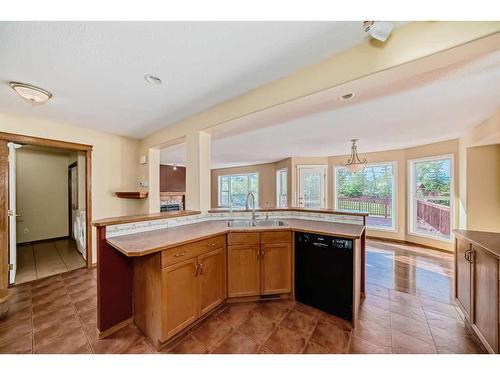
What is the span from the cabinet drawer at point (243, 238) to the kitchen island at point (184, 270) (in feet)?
0.03

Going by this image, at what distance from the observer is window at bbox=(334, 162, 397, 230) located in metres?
4.87

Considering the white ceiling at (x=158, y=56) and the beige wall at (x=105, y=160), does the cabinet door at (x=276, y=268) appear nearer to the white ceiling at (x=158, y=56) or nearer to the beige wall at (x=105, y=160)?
the white ceiling at (x=158, y=56)

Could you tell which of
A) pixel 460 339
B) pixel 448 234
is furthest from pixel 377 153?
pixel 460 339

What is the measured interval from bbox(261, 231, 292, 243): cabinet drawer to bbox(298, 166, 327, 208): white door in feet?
12.8

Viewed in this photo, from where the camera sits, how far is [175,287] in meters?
1.54

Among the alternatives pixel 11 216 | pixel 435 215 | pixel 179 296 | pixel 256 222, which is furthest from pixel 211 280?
pixel 435 215

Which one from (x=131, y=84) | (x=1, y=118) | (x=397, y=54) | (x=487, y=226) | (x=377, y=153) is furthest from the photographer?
(x=377, y=153)

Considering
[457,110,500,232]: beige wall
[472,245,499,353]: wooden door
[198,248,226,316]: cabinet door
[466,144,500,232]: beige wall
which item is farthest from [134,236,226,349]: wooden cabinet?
[466,144,500,232]: beige wall
